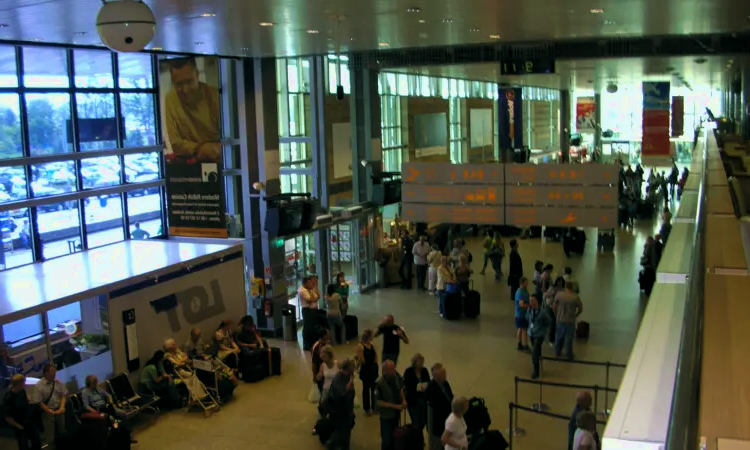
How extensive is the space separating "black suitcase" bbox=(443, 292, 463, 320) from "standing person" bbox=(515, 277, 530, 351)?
2164 millimetres

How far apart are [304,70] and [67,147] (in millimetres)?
6092

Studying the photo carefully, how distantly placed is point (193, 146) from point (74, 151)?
7.20 feet

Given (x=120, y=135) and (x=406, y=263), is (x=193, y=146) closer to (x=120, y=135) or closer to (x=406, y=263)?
(x=120, y=135)

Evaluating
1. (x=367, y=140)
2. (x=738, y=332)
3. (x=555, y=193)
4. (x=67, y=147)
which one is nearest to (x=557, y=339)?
(x=555, y=193)

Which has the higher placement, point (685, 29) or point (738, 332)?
point (685, 29)

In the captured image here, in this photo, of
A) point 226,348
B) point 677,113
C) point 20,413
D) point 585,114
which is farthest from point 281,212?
point 585,114

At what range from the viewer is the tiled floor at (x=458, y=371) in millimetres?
10258

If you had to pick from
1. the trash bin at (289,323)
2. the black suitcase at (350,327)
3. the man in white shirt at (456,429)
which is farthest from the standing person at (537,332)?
the trash bin at (289,323)

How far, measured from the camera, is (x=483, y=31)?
11.6 metres

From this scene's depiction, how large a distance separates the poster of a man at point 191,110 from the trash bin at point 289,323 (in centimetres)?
328

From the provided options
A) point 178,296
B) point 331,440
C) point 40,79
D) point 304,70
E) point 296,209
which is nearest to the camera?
point 331,440

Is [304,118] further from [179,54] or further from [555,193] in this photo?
[555,193]

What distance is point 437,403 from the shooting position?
8.80 meters

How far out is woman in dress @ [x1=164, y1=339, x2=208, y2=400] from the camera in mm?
11469
